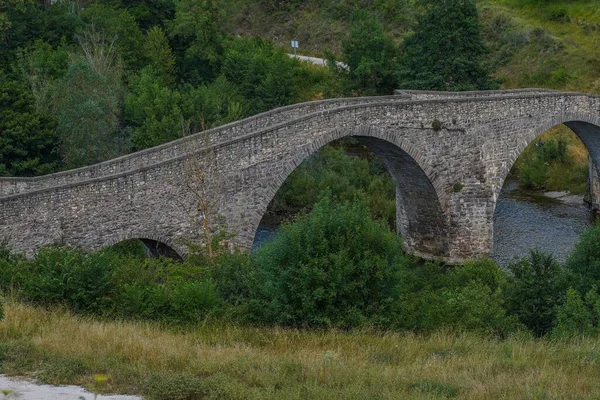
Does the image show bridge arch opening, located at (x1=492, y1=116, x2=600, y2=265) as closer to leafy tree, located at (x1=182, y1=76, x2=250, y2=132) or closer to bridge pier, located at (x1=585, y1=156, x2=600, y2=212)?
bridge pier, located at (x1=585, y1=156, x2=600, y2=212)

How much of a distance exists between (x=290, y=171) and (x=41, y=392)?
13894 mm

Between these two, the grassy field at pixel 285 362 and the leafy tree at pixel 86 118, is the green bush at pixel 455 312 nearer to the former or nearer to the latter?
the grassy field at pixel 285 362

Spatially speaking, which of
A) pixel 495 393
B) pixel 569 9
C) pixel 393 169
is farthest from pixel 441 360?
pixel 569 9

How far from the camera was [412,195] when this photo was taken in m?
29.8

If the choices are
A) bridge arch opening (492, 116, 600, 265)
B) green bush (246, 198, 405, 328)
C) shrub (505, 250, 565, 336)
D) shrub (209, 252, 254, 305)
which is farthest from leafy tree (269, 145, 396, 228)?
green bush (246, 198, 405, 328)

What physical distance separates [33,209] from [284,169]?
6857mm

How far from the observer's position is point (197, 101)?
3784 centimetres

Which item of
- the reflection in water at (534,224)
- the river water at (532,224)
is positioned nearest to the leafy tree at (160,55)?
the river water at (532,224)

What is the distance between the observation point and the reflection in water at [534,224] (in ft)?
99.2

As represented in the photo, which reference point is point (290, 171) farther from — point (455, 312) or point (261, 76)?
point (261, 76)

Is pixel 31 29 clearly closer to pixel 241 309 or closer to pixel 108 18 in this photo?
pixel 108 18

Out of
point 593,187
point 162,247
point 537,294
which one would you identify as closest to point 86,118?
point 162,247

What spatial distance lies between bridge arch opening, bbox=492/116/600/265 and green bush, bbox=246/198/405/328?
12.7 m

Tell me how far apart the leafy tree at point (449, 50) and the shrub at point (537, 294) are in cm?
1914
